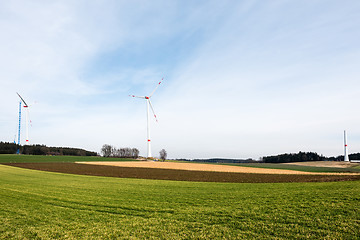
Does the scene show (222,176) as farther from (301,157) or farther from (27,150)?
(27,150)

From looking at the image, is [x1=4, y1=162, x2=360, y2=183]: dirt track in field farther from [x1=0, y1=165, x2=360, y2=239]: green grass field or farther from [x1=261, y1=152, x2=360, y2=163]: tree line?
[x1=261, y1=152, x2=360, y2=163]: tree line

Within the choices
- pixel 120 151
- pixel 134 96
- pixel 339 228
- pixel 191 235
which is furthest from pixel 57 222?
pixel 120 151

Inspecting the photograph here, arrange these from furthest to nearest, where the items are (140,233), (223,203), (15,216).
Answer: (223,203), (15,216), (140,233)

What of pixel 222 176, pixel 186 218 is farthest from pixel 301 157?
pixel 186 218

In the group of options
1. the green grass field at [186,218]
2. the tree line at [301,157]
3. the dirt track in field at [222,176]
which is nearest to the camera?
the green grass field at [186,218]

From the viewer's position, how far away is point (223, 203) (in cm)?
1356

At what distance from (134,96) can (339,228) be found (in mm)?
83301

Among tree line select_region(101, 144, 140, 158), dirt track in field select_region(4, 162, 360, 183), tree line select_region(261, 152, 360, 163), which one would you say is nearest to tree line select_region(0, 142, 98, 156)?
tree line select_region(101, 144, 140, 158)

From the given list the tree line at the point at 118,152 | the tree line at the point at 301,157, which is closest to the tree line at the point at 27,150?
the tree line at the point at 118,152

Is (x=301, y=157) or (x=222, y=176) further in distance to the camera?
(x=301, y=157)

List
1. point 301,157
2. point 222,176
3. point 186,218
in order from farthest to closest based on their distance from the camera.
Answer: point 301,157, point 222,176, point 186,218

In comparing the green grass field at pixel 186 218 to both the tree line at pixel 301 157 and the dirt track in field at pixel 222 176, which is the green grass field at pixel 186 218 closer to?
the dirt track in field at pixel 222 176

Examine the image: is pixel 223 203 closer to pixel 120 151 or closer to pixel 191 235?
pixel 191 235

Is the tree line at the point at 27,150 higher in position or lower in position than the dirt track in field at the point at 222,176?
higher
